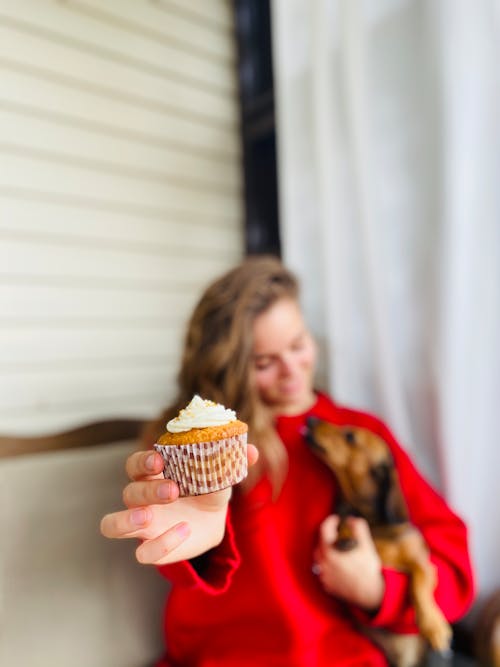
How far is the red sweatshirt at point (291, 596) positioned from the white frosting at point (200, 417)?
1.08 feet

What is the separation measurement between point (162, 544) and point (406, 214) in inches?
35.4

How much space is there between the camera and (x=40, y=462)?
1.12 meters

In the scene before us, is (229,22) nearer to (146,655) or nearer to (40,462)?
(40,462)

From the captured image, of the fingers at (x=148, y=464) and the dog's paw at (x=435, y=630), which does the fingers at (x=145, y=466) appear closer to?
the fingers at (x=148, y=464)

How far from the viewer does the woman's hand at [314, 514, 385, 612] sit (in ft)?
3.10

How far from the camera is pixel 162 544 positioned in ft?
2.08

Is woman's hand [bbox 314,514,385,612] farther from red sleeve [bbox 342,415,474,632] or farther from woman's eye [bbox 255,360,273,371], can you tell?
woman's eye [bbox 255,360,273,371]

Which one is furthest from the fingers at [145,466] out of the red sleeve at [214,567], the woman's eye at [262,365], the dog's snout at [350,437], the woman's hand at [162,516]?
the dog's snout at [350,437]

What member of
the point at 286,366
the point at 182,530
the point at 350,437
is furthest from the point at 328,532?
the point at 182,530

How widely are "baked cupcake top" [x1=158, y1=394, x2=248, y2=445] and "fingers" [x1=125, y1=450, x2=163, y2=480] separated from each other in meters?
0.02

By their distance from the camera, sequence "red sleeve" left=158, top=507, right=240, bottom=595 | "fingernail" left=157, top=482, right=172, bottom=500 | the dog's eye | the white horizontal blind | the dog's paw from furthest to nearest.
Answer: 1. the white horizontal blind
2. the dog's eye
3. the dog's paw
4. "red sleeve" left=158, top=507, right=240, bottom=595
5. "fingernail" left=157, top=482, right=172, bottom=500

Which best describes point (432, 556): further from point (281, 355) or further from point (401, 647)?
point (281, 355)

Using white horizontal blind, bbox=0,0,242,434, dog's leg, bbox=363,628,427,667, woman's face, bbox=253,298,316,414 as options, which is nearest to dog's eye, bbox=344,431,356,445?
woman's face, bbox=253,298,316,414

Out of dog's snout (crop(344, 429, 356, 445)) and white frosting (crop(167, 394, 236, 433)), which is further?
dog's snout (crop(344, 429, 356, 445))
